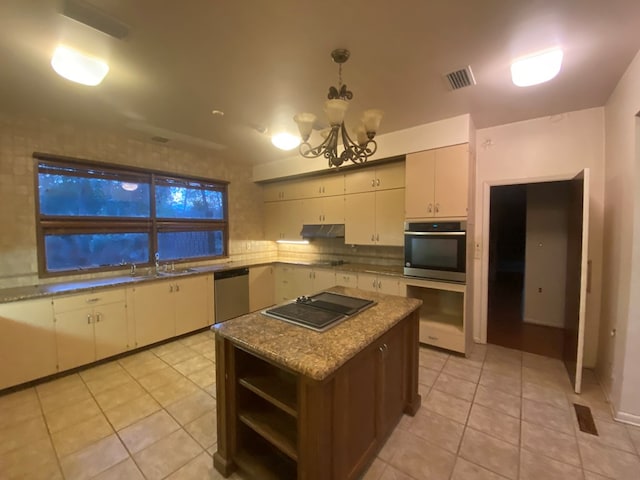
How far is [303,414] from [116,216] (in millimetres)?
3541

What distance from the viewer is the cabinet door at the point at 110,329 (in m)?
2.89

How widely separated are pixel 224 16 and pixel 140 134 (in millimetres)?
2531

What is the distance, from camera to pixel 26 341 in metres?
2.49

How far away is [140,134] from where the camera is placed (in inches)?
134

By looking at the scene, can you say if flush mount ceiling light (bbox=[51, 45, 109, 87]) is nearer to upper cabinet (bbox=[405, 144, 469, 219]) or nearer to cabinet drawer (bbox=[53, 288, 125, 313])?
cabinet drawer (bbox=[53, 288, 125, 313])

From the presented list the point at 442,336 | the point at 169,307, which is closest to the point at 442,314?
the point at 442,336

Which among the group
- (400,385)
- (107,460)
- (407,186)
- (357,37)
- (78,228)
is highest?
(357,37)

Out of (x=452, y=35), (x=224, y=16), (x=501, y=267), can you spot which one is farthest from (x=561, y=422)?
(x=501, y=267)

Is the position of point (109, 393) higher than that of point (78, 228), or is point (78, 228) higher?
point (78, 228)

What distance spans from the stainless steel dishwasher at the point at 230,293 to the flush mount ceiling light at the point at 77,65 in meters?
2.63

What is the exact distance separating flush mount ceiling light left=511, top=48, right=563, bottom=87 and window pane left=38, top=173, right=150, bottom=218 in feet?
13.9

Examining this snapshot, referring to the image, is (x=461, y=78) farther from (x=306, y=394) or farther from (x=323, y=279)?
(x=323, y=279)

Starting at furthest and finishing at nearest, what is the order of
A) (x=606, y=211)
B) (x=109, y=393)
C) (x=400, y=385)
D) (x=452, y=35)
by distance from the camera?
1. (x=606, y=211)
2. (x=109, y=393)
3. (x=400, y=385)
4. (x=452, y=35)

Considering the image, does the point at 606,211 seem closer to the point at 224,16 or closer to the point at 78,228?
the point at 224,16
